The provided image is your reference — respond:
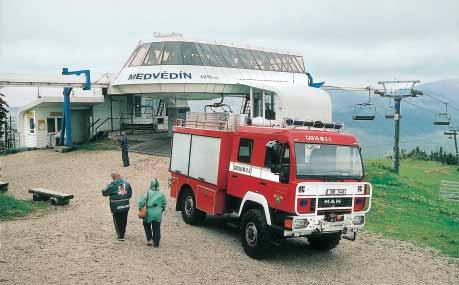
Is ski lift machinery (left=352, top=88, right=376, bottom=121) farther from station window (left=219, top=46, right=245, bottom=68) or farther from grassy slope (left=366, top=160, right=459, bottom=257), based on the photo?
station window (left=219, top=46, right=245, bottom=68)

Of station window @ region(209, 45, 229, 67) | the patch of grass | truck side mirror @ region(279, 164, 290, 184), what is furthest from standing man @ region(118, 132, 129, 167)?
truck side mirror @ region(279, 164, 290, 184)

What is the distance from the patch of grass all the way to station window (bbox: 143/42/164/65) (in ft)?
59.6

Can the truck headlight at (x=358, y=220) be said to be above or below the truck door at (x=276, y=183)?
below

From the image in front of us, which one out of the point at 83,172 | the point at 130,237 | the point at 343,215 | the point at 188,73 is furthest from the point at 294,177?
the point at 188,73

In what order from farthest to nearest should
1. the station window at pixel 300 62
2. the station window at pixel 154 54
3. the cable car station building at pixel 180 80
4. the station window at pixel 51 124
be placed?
the station window at pixel 300 62 < the station window at pixel 51 124 < the station window at pixel 154 54 < the cable car station building at pixel 180 80

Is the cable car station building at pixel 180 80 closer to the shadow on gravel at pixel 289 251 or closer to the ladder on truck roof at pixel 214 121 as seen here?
the ladder on truck roof at pixel 214 121

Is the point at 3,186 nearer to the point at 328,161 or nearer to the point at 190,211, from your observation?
the point at 190,211

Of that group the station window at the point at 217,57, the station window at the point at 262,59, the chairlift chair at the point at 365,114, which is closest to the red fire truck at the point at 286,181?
the chairlift chair at the point at 365,114

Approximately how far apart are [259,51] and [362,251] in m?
27.8

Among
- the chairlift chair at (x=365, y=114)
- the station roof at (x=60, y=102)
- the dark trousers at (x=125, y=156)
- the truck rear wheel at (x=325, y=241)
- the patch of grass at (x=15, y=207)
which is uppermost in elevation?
the station roof at (x=60, y=102)

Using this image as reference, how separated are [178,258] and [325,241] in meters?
4.09

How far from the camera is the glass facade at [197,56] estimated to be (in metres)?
32.3

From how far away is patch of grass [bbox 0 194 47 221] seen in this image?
46.1 ft

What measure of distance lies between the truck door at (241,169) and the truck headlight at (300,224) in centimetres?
185
